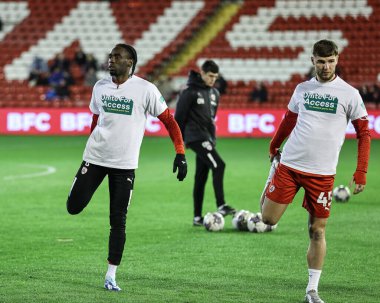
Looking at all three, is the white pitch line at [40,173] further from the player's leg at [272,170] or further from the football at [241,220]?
the player's leg at [272,170]

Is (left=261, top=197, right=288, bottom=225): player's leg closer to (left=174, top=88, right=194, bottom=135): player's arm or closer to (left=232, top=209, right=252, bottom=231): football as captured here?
(left=232, top=209, right=252, bottom=231): football

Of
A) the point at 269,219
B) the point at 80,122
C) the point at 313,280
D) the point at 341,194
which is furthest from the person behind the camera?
the point at 80,122

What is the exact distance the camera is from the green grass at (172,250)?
8.16 m

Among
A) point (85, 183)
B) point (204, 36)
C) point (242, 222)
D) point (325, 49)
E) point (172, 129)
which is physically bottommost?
point (242, 222)

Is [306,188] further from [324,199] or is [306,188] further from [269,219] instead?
[269,219]

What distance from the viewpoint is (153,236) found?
1157 centimetres

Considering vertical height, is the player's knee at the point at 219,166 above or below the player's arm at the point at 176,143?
below

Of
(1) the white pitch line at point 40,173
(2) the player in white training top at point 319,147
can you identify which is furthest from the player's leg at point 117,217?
(1) the white pitch line at point 40,173

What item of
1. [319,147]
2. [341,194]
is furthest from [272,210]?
[341,194]

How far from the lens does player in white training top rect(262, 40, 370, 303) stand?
25.5 ft

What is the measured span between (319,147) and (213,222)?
169 inches

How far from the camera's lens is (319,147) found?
25.8 ft

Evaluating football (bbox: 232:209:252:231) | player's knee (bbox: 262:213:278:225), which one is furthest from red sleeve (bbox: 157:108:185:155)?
football (bbox: 232:209:252:231)

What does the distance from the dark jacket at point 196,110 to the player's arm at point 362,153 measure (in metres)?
4.93
